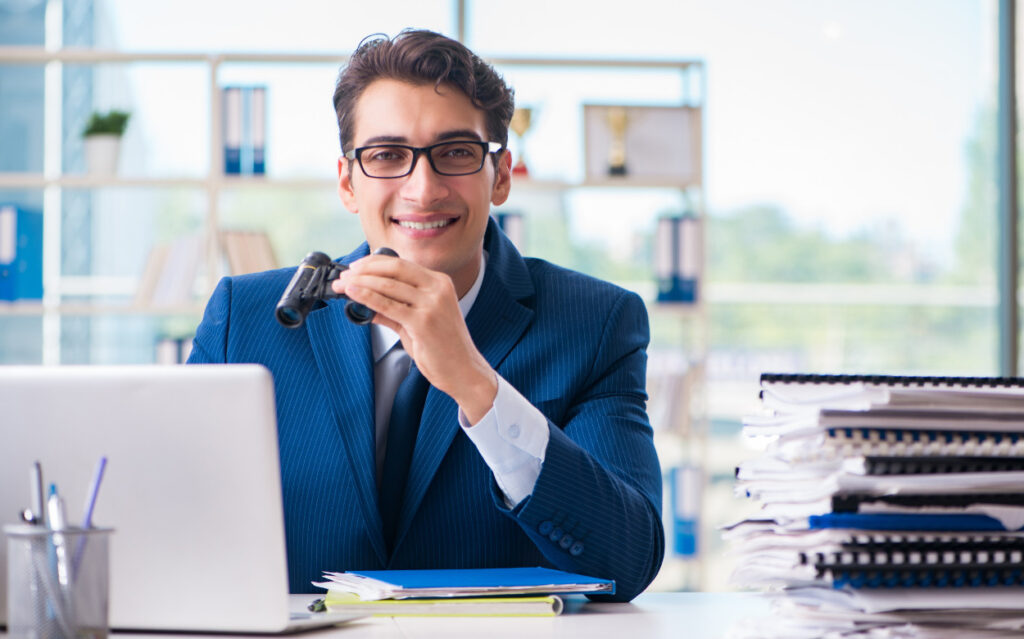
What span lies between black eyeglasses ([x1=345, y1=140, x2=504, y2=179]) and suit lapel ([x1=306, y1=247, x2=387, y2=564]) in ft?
0.75

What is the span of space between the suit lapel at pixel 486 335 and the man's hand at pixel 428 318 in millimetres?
253

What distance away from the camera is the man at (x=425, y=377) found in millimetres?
1544

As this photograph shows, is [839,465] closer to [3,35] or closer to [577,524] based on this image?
[577,524]

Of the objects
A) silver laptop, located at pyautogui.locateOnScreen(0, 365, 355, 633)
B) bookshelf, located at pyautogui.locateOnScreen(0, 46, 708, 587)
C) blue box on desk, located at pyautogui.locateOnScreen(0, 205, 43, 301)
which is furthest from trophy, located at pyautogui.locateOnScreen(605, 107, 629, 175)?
silver laptop, located at pyautogui.locateOnScreen(0, 365, 355, 633)

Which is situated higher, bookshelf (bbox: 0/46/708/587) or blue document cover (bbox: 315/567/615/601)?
bookshelf (bbox: 0/46/708/587)

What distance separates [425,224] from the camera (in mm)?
1680

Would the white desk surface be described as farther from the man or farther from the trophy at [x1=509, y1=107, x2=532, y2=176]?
the trophy at [x1=509, y1=107, x2=532, y2=176]

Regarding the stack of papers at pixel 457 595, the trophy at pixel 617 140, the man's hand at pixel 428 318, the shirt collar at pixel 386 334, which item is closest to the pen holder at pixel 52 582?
A: the stack of papers at pixel 457 595

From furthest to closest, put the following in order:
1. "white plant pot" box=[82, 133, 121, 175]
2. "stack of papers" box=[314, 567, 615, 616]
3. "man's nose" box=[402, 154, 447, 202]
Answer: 1. "white plant pot" box=[82, 133, 121, 175]
2. "man's nose" box=[402, 154, 447, 202]
3. "stack of papers" box=[314, 567, 615, 616]

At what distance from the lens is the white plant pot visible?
12.5ft

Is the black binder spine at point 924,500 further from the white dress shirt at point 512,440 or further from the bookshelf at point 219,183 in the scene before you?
the bookshelf at point 219,183

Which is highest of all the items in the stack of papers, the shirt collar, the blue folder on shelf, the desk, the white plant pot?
the white plant pot

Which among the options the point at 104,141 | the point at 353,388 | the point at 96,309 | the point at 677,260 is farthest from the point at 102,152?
the point at 353,388

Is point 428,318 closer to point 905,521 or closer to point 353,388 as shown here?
Answer: point 353,388
